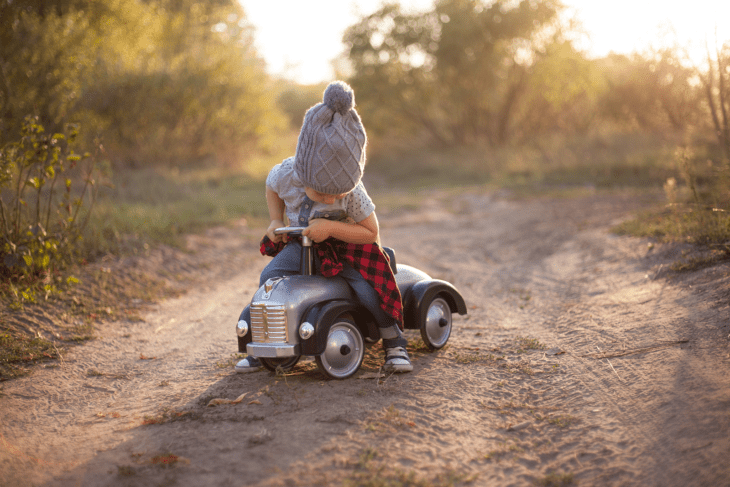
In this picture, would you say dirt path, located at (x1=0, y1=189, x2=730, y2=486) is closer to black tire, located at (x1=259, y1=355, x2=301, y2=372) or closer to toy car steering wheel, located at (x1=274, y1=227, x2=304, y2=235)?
black tire, located at (x1=259, y1=355, x2=301, y2=372)

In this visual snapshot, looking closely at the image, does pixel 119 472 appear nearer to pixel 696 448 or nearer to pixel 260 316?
pixel 260 316

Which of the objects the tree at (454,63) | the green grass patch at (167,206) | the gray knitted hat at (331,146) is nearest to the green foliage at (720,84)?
the gray knitted hat at (331,146)

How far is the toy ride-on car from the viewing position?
10.7 ft

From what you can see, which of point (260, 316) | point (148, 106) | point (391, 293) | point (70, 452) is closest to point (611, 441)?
point (391, 293)

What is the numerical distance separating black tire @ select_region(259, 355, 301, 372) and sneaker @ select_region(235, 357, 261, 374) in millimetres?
113

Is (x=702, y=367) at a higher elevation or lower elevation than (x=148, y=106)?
lower

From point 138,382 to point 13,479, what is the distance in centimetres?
136

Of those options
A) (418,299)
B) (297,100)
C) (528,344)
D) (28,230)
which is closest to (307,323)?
(418,299)

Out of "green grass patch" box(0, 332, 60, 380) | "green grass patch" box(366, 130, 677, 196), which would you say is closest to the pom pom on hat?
"green grass patch" box(0, 332, 60, 380)

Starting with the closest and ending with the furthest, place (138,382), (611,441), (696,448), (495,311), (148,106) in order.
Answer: (696,448) < (611,441) < (138,382) < (495,311) < (148,106)

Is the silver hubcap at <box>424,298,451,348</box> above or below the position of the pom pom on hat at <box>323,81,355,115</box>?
below

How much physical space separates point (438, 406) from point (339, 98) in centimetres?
184

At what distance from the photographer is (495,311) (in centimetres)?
541

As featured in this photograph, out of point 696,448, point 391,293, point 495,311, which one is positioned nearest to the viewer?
point 696,448
